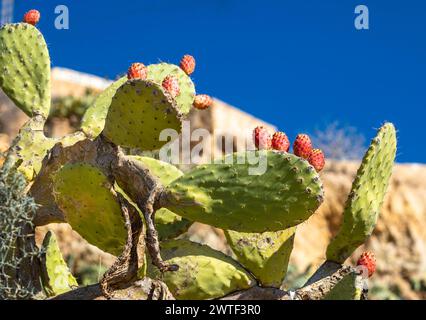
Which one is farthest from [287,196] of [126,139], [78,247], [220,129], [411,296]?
[220,129]

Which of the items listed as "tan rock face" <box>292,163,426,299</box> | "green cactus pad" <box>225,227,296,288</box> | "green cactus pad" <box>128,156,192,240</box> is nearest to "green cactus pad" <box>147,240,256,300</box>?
"green cactus pad" <box>225,227,296,288</box>

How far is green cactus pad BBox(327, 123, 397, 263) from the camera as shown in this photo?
329 centimetres

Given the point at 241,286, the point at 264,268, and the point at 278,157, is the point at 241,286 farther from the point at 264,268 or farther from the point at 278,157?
the point at 278,157

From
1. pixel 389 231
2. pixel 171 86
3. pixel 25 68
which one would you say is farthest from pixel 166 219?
pixel 389 231

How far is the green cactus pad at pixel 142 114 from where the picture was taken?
291 cm

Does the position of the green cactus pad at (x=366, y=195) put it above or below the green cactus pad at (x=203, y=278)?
above

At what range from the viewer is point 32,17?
13.5 feet

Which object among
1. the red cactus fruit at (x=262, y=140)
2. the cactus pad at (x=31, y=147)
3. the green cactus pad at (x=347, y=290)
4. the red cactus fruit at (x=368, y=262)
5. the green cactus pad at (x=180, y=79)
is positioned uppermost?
the green cactus pad at (x=180, y=79)

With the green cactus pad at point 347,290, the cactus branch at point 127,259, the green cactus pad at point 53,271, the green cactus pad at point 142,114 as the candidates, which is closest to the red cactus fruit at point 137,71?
the green cactus pad at point 142,114

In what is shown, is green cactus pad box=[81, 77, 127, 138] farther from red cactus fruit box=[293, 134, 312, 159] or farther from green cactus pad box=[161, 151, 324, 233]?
red cactus fruit box=[293, 134, 312, 159]

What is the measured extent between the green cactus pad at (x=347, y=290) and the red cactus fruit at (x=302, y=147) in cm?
57

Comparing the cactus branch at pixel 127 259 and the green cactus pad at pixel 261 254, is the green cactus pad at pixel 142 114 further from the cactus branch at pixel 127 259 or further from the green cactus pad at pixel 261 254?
the green cactus pad at pixel 261 254

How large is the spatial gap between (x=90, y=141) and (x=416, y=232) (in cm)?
708

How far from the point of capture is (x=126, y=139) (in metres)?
3.11
